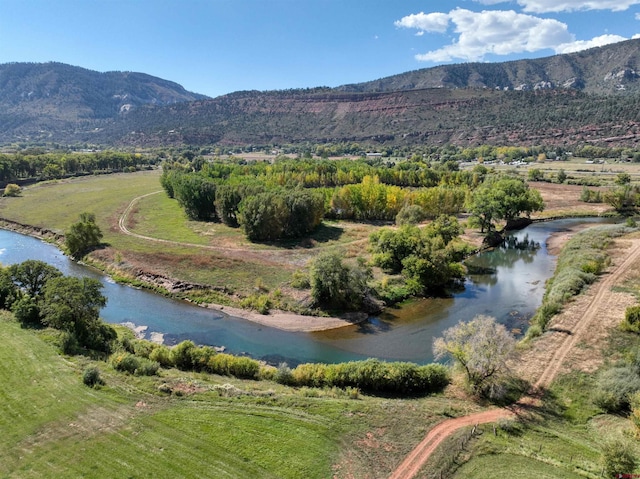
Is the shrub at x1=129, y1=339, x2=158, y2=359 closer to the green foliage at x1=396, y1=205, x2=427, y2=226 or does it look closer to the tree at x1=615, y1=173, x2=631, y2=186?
the green foliage at x1=396, y1=205, x2=427, y2=226

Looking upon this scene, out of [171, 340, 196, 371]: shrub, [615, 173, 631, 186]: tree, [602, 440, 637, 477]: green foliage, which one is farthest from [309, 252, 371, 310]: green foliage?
[615, 173, 631, 186]: tree

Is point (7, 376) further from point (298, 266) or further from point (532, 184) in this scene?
point (532, 184)

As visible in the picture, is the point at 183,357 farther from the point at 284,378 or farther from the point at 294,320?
the point at 294,320

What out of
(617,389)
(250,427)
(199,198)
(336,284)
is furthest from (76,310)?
(199,198)

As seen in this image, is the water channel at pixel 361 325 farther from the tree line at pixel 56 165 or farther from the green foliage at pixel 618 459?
the tree line at pixel 56 165

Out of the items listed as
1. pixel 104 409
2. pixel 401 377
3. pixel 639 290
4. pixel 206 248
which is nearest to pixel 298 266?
pixel 206 248

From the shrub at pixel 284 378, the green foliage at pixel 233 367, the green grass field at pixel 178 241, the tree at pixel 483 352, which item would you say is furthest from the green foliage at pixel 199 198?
the tree at pixel 483 352
